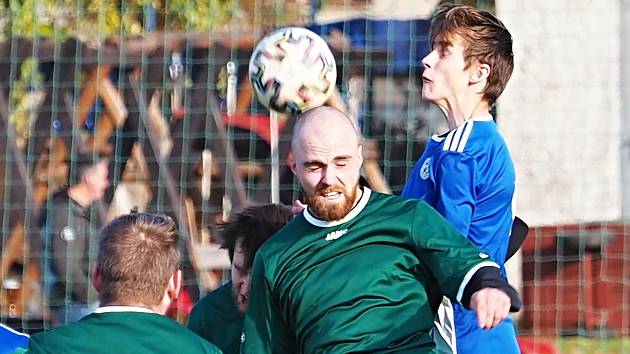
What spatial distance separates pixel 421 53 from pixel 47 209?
8.85ft

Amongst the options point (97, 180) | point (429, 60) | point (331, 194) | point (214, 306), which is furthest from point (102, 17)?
point (331, 194)

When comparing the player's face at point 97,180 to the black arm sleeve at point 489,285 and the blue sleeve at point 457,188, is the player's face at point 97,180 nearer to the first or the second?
the blue sleeve at point 457,188

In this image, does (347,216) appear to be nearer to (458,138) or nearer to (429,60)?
(458,138)

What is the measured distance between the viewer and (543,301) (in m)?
9.38

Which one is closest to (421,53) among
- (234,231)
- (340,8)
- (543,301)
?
(340,8)

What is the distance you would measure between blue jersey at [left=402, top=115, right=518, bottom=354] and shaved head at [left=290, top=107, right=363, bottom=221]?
38 cm

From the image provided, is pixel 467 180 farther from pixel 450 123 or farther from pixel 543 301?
pixel 543 301

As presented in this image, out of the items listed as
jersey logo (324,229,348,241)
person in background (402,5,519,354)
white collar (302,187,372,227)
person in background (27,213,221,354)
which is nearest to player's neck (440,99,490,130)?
person in background (402,5,519,354)

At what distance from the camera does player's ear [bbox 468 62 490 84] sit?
4359mm

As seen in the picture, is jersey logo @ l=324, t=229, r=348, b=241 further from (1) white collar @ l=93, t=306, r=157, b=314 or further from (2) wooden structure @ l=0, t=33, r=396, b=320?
(2) wooden structure @ l=0, t=33, r=396, b=320

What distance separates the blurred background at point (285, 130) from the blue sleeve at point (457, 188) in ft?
15.8

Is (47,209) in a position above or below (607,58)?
below

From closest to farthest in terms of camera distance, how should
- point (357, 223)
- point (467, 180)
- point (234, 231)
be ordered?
point (357, 223), point (467, 180), point (234, 231)

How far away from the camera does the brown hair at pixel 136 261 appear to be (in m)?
3.71
